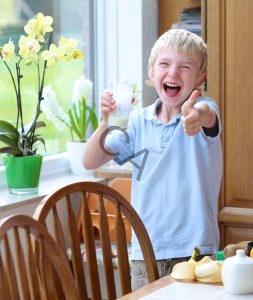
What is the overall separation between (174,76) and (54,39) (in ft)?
4.72

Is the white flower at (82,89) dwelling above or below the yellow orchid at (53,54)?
below

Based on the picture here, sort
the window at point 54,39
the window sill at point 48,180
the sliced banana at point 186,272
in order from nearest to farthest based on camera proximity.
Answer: the sliced banana at point 186,272, the window sill at point 48,180, the window at point 54,39

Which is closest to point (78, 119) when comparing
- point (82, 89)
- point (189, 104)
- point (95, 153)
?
point (82, 89)

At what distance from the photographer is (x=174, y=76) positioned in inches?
93.9

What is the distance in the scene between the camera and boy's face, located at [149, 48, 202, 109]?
94.1 inches

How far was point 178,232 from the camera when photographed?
240 centimetres

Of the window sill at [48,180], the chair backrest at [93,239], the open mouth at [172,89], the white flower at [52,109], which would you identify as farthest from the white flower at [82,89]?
the chair backrest at [93,239]

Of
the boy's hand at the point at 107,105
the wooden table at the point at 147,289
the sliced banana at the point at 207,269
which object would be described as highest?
the boy's hand at the point at 107,105

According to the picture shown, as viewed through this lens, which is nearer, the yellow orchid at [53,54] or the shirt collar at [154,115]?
the shirt collar at [154,115]

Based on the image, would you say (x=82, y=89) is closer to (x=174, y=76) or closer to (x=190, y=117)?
(x=174, y=76)

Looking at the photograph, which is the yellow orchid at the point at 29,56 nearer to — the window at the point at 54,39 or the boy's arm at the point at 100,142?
the window at the point at 54,39

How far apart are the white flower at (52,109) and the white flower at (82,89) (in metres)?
0.10

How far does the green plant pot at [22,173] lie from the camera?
309cm

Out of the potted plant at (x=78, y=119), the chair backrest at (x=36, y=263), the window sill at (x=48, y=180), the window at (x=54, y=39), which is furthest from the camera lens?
the potted plant at (x=78, y=119)
